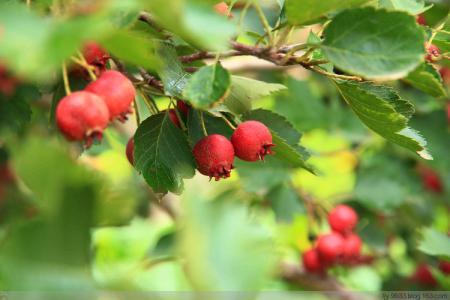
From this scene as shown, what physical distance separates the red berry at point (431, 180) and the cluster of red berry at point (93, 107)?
1413 mm

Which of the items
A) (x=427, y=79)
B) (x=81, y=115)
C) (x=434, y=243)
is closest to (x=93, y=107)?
(x=81, y=115)

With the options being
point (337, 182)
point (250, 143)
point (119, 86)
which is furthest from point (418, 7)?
point (337, 182)

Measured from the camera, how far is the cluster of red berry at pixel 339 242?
1.47m

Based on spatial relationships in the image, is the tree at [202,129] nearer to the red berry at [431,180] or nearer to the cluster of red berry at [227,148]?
the cluster of red berry at [227,148]

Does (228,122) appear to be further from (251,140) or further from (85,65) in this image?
(85,65)

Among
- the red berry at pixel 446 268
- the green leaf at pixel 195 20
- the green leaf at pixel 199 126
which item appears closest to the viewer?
the green leaf at pixel 195 20

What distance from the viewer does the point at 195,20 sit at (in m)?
0.45

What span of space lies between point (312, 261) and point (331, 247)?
10 centimetres

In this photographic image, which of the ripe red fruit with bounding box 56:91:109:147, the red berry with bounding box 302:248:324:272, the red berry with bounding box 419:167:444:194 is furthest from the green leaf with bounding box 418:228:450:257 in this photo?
the red berry with bounding box 419:167:444:194

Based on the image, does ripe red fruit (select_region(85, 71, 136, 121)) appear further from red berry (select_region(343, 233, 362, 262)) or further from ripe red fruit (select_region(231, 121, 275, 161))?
red berry (select_region(343, 233, 362, 262))

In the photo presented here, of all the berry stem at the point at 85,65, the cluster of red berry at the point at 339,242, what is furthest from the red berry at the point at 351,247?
the berry stem at the point at 85,65

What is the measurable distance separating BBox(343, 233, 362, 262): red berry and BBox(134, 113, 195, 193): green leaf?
797mm

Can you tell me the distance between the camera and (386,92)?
0.77 metres

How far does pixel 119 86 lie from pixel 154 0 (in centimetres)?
17
